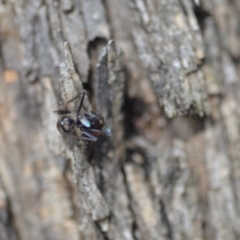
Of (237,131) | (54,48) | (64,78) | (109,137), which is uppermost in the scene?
(54,48)

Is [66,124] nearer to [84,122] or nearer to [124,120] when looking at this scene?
[84,122]

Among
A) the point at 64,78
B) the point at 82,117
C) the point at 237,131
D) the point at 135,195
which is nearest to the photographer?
the point at 64,78

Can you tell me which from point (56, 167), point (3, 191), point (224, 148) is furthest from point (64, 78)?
point (224, 148)

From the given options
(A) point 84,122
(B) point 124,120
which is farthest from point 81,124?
(B) point 124,120

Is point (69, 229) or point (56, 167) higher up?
point (56, 167)

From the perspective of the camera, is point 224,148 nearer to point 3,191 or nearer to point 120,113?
point 120,113
